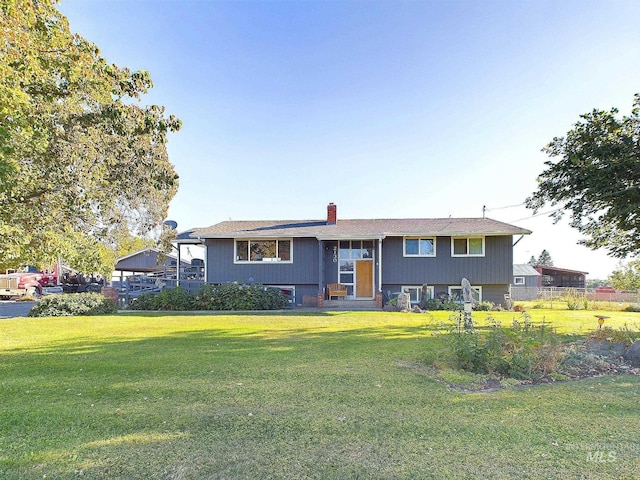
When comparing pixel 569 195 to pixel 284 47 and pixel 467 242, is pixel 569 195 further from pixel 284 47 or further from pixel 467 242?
pixel 284 47

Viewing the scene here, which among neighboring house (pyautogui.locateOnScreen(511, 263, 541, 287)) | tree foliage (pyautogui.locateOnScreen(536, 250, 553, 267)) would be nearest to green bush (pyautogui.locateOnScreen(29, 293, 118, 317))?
neighboring house (pyautogui.locateOnScreen(511, 263, 541, 287))

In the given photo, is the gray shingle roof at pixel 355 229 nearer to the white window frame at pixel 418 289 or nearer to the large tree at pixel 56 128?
the white window frame at pixel 418 289

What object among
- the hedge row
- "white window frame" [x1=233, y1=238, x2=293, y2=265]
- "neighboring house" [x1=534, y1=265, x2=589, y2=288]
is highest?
"white window frame" [x1=233, y1=238, x2=293, y2=265]

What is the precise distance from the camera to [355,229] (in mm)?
19109

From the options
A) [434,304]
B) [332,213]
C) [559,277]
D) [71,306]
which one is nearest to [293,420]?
[71,306]

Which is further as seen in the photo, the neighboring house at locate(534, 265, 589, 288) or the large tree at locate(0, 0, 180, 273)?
the neighboring house at locate(534, 265, 589, 288)

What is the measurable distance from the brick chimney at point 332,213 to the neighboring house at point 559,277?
34880mm

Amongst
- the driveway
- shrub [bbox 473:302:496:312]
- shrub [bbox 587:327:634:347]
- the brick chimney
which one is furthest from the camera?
the brick chimney

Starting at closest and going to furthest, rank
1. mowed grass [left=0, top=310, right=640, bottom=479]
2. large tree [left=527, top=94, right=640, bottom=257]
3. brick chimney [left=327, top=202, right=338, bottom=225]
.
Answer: mowed grass [left=0, top=310, right=640, bottom=479] < large tree [left=527, top=94, right=640, bottom=257] < brick chimney [left=327, top=202, right=338, bottom=225]

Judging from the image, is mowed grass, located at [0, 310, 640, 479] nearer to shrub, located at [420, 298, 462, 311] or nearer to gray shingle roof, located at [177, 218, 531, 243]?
shrub, located at [420, 298, 462, 311]

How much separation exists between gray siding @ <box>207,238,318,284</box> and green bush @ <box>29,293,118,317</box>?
211 inches

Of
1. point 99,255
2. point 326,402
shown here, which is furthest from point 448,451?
point 99,255

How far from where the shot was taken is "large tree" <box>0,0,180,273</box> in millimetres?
6141

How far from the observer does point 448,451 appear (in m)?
3.12
